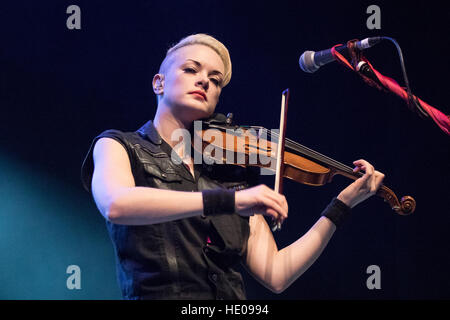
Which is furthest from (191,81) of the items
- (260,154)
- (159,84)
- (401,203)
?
(401,203)

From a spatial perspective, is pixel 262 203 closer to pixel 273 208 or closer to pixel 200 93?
pixel 273 208

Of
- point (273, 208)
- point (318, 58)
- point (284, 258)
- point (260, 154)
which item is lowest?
point (284, 258)

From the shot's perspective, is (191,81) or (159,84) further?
(159,84)

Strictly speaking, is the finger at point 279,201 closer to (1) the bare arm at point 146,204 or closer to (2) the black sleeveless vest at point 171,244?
(1) the bare arm at point 146,204

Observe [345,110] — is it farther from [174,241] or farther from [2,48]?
[2,48]

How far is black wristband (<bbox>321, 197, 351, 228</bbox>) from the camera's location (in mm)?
1856

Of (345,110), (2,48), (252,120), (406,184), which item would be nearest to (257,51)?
(252,120)

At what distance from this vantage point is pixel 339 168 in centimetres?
191

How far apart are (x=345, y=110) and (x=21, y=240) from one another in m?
2.11

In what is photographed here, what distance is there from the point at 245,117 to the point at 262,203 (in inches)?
65.3

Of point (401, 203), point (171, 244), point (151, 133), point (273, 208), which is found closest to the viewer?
point (273, 208)

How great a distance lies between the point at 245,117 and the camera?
2.86 meters

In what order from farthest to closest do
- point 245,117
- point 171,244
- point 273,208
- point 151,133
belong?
point 245,117 < point 151,133 < point 171,244 < point 273,208

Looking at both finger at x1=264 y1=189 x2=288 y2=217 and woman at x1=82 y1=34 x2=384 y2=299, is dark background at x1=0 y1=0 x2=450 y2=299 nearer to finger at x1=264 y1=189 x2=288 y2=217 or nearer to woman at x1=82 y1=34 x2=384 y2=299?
woman at x1=82 y1=34 x2=384 y2=299
